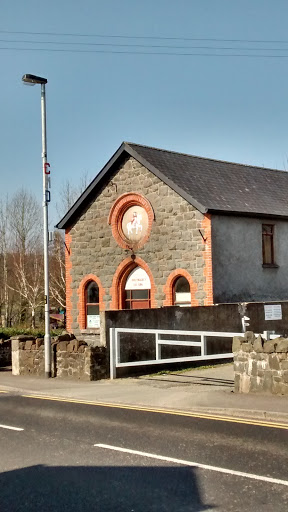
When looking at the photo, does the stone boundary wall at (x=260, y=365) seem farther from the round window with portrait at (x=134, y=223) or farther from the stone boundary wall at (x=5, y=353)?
the round window with portrait at (x=134, y=223)

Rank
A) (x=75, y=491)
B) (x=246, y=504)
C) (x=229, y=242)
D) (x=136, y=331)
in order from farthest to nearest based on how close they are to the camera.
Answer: (x=229, y=242) → (x=136, y=331) → (x=75, y=491) → (x=246, y=504)

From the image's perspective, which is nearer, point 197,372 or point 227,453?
point 227,453

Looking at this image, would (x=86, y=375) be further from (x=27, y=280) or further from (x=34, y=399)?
(x=27, y=280)

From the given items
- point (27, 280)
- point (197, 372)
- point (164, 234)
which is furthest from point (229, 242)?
point (27, 280)

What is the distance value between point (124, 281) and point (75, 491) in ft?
68.3

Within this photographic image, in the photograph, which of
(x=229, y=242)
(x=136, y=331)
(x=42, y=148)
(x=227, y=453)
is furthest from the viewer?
(x=229, y=242)

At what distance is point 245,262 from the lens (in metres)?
25.9

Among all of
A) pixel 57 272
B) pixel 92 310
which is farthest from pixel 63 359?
pixel 57 272

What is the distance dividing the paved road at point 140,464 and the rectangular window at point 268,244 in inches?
637

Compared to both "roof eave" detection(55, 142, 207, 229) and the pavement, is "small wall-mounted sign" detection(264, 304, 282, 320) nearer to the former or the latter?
the pavement

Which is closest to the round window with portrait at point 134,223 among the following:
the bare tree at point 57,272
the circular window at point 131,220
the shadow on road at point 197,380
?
the circular window at point 131,220

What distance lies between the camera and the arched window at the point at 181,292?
25.1 meters

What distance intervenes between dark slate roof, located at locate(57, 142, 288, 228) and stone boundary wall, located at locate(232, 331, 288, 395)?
10.8m

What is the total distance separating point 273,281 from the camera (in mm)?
27047
